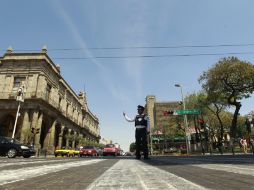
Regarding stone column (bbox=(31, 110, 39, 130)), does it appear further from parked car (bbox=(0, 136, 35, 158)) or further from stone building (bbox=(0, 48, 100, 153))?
parked car (bbox=(0, 136, 35, 158))

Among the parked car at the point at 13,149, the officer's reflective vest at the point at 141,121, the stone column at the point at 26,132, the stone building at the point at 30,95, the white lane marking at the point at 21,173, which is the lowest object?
the white lane marking at the point at 21,173

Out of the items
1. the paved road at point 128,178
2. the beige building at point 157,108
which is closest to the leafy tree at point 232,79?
the paved road at point 128,178

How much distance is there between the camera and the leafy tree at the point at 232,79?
1299 inches

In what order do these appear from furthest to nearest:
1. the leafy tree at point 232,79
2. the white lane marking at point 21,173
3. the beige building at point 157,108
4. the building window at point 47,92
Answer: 1. the beige building at point 157,108
2. the building window at point 47,92
3. the leafy tree at point 232,79
4. the white lane marking at point 21,173

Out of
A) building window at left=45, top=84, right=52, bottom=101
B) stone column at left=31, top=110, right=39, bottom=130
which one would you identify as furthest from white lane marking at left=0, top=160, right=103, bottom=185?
building window at left=45, top=84, right=52, bottom=101

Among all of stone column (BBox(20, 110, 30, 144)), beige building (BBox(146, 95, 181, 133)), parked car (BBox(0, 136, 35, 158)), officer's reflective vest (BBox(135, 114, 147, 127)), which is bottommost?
parked car (BBox(0, 136, 35, 158))

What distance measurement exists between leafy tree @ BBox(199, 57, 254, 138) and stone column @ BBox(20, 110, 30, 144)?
26.0 metres

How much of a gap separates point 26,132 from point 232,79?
28.6m

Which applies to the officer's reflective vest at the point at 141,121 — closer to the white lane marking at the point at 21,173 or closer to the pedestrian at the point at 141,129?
the pedestrian at the point at 141,129

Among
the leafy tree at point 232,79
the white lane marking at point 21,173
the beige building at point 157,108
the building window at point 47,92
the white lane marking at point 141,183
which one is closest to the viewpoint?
the white lane marking at point 141,183

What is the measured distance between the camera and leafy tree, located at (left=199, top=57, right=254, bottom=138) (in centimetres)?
3300

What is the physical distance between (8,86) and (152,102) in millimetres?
81199

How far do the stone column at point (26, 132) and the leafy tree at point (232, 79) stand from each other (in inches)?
1022

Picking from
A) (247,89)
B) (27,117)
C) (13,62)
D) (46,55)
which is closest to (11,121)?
(27,117)
